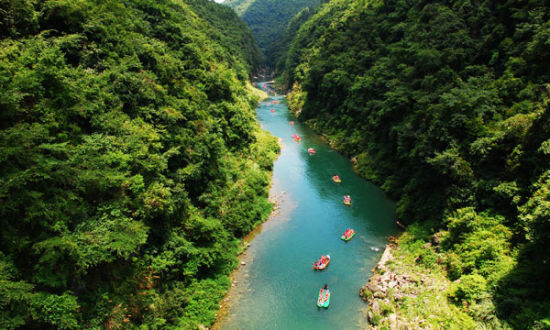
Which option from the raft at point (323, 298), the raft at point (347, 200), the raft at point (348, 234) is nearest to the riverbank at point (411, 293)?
the raft at point (323, 298)

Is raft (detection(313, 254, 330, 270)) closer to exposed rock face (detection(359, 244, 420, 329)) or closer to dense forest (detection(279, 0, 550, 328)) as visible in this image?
exposed rock face (detection(359, 244, 420, 329))

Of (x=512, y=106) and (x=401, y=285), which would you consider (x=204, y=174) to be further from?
(x=512, y=106)

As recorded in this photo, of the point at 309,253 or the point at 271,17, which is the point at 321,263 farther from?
the point at 271,17

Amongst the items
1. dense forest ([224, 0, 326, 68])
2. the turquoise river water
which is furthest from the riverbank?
dense forest ([224, 0, 326, 68])

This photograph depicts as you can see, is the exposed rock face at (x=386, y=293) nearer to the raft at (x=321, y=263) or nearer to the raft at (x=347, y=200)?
the raft at (x=321, y=263)

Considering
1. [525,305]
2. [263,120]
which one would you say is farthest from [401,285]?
[263,120]

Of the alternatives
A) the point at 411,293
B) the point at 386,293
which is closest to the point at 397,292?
the point at 386,293
